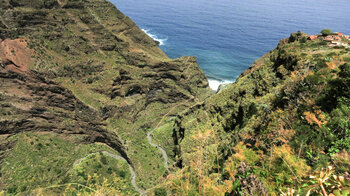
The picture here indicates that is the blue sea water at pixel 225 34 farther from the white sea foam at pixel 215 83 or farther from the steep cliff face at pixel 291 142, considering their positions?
the steep cliff face at pixel 291 142

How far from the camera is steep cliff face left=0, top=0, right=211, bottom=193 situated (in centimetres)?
4138

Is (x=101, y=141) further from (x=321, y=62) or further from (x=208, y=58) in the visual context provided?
(x=208, y=58)

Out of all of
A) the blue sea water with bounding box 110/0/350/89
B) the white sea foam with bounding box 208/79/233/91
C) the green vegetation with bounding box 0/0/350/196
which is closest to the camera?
the green vegetation with bounding box 0/0/350/196

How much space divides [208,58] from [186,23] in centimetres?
7579

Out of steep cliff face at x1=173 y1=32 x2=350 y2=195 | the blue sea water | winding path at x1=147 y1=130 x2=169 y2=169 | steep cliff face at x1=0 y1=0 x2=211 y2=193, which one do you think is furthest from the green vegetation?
the blue sea water

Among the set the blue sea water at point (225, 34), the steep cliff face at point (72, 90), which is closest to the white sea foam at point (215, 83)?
the blue sea water at point (225, 34)

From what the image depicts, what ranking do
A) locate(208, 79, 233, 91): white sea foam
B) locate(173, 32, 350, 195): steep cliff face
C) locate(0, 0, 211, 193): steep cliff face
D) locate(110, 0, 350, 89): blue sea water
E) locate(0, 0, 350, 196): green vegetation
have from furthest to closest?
locate(110, 0, 350, 89): blue sea water, locate(208, 79, 233, 91): white sea foam, locate(0, 0, 211, 193): steep cliff face, locate(0, 0, 350, 196): green vegetation, locate(173, 32, 350, 195): steep cliff face

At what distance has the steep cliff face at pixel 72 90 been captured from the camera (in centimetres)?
4138

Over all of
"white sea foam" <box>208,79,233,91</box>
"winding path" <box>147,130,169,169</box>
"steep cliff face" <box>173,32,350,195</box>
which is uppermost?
"steep cliff face" <box>173,32,350,195</box>

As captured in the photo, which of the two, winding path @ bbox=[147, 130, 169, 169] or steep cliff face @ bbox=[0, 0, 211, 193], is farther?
winding path @ bbox=[147, 130, 169, 169]

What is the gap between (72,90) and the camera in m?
48.7

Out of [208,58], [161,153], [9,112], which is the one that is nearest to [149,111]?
[161,153]

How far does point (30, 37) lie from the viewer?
48.2 metres

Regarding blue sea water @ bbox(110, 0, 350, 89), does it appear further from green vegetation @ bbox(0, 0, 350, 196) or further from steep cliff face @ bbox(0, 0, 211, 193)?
green vegetation @ bbox(0, 0, 350, 196)
